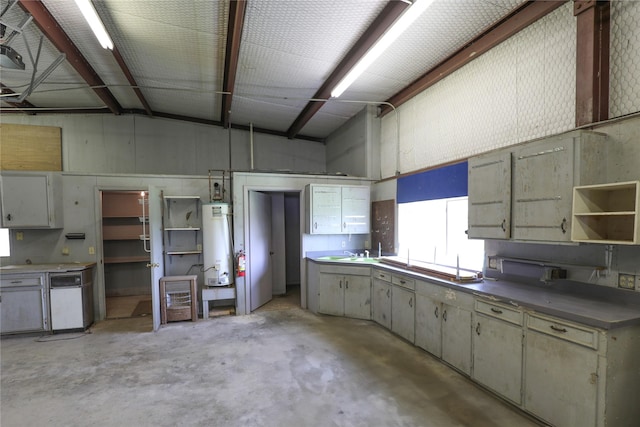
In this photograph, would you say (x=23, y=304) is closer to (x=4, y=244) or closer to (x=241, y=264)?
(x=4, y=244)

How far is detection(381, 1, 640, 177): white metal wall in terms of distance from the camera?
223cm

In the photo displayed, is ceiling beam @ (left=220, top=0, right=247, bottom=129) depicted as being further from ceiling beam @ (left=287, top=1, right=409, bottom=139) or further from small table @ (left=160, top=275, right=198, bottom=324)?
small table @ (left=160, top=275, right=198, bottom=324)

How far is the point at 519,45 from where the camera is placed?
293cm

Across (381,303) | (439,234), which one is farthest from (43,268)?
(439,234)

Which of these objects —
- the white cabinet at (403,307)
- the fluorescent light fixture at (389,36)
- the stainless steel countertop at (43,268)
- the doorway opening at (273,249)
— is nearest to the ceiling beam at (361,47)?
the fluorescent light fixture at (389,36)

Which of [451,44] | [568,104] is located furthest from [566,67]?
[451,44]

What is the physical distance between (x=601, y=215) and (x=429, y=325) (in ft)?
6.29

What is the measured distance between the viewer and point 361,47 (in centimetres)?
339

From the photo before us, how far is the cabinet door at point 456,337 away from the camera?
9.25 feet

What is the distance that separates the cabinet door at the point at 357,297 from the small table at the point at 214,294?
1.92 meters

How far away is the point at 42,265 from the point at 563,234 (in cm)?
661

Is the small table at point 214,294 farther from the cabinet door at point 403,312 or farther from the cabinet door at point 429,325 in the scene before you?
the cabinet door at point 429,325

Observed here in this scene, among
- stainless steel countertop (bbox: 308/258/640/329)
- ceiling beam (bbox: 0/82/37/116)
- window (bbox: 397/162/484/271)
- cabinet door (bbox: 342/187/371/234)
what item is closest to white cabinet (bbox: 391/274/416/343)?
window (bbox: 397/162/484/271)

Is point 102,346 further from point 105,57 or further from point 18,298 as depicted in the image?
point 105,57
